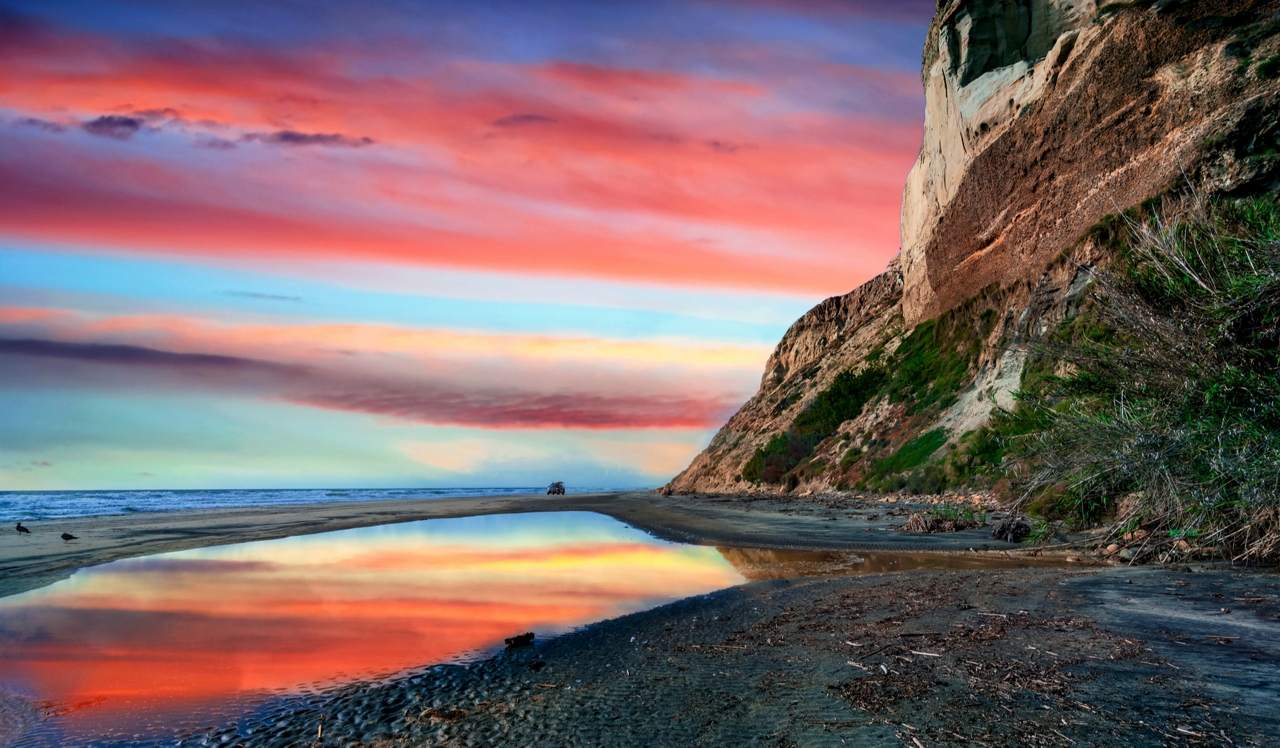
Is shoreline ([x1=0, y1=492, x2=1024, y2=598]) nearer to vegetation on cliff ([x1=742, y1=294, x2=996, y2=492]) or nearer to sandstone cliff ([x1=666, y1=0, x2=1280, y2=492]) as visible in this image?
vegetation on cliff ([x1=742, y1=294, x2=996, y2=492])

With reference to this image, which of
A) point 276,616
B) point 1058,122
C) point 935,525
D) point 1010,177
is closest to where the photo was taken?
point 276,616

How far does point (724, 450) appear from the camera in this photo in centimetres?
5234

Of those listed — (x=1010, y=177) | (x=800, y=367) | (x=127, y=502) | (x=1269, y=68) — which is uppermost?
(x=1010, y=177)

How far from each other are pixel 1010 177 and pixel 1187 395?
25.4 meters

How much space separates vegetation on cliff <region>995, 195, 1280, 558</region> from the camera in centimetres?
→ 751

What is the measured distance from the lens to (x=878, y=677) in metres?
4.89

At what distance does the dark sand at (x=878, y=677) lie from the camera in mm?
3979

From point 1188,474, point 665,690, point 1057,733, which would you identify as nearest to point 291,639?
point 665,690

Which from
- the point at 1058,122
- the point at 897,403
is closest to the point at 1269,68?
Answer: the point at 1058,122

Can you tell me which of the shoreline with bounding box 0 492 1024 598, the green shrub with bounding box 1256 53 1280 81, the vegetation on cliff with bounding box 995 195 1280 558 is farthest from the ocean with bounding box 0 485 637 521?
the green shrub with bounding box 1256 53 1280 81

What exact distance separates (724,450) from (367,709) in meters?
48.3

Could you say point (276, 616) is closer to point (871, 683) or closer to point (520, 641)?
point (520, 641)

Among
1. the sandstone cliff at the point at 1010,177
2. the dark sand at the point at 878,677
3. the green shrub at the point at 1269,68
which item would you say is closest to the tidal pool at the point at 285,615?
the dark sand at the point at 878,677

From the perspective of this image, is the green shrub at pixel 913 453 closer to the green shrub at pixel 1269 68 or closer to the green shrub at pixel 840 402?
the green shrub at pixel 840 402
